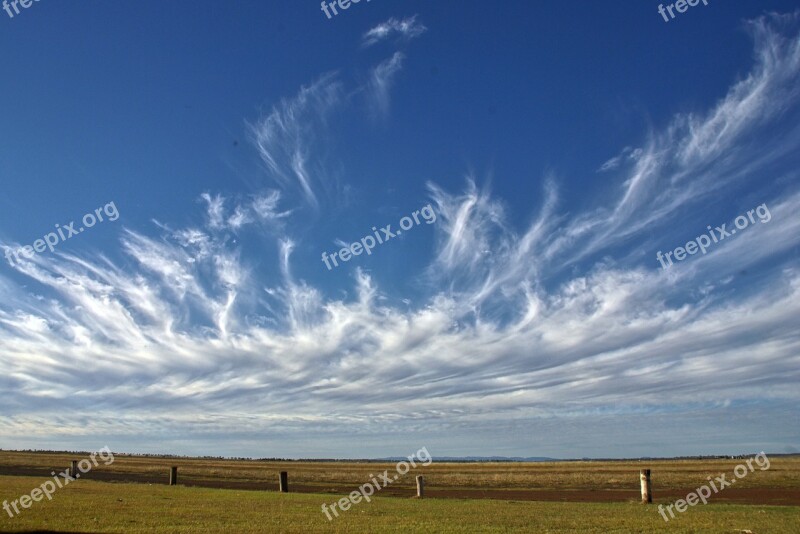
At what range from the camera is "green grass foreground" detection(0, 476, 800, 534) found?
1627 centimetres

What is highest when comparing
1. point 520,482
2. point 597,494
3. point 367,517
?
point 367,517

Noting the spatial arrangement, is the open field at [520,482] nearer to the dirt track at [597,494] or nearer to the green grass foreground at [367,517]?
the dirt track at [597,494]

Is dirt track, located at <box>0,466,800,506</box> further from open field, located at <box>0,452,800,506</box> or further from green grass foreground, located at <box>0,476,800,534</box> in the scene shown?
green grass foreground, located at <box>0,476,800,534</box>

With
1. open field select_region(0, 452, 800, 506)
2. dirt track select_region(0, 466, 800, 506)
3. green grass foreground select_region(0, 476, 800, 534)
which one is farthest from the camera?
open field select_region(0, 452, 800, 506)

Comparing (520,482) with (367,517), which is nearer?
(367,517)

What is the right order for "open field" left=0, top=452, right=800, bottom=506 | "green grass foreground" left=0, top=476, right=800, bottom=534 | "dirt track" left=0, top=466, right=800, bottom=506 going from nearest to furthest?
"green grass foreground" left=0, top=476, right=800, bottom=534, "dirt track" left=0, top=466, right=800, bottom=506, "open field" left=0, top=452, right=800, bottom=506

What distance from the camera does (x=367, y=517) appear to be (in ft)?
65.3

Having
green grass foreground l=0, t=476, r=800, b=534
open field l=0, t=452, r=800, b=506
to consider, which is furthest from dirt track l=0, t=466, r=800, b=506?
green grass foreground l=0, t=476, r=800, b=534

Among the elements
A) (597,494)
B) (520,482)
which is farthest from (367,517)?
(520,482)

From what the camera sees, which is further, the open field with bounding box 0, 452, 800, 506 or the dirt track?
the open field with bounding box 0, 452, 800, 506

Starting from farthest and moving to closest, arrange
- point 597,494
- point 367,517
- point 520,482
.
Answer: point 520,482, point 597,494, point 367,517

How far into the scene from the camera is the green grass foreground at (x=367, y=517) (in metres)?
16.3

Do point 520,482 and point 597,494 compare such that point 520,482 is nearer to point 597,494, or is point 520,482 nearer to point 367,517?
point 597,494

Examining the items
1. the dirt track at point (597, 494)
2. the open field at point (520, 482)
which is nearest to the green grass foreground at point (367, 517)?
the dirt track at point (597, 494)
